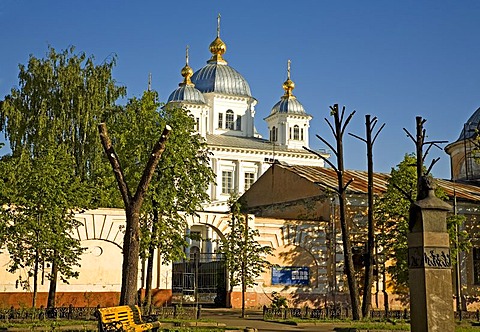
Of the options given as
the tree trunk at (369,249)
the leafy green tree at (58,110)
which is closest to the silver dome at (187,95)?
the leafy green tree at (58,110)

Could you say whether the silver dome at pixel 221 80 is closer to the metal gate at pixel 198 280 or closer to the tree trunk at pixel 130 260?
the metal gate at pixel 198 280

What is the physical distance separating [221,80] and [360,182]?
36.1m

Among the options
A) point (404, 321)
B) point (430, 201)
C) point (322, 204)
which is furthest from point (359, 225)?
point (430, 201)

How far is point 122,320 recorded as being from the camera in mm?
12859

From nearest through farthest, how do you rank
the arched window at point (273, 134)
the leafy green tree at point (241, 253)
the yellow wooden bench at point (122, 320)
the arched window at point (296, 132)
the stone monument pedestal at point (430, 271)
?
the stone monument pedestal at point (430, 271) < the yellow wooden bench at point (122, 320) < the leafy green tree at point (241, 253) < the arched window at point (296, 132) < the arched window at point (273, 134)

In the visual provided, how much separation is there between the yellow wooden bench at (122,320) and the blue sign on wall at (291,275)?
546 inches

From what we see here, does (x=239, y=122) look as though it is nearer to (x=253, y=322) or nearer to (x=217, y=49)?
(x=217, y=49)

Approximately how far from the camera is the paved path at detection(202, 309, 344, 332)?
18.3 metres

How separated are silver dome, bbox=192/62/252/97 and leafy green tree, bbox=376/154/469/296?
126ft

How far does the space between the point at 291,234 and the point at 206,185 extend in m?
5.50

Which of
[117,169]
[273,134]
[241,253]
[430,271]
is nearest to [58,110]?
[241,253]

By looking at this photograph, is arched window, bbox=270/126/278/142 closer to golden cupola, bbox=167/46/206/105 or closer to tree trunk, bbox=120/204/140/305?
golden cupola, bbox=167/46/206/105

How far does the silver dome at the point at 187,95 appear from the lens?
61281 millimetres

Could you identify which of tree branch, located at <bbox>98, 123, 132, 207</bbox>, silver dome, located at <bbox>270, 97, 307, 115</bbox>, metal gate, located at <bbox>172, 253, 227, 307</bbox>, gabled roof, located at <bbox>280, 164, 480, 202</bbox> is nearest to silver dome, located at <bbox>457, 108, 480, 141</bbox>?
gabled roof, located at <bbox>280, 164, 480, 202</bbox>
